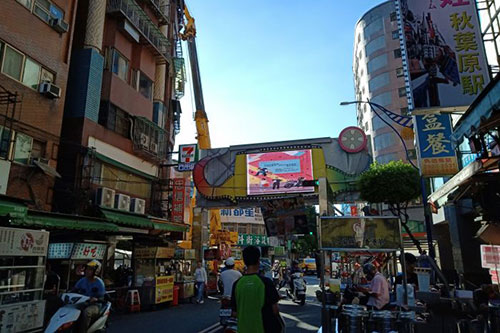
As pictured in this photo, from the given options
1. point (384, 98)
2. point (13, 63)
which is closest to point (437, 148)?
point (13, 63)

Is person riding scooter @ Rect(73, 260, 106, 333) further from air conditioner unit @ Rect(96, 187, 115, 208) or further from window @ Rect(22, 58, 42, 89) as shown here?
window @ Rect(22, 58, 42, 89)

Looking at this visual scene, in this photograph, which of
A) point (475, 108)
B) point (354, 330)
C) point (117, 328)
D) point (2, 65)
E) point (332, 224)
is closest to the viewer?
point (354, 330)

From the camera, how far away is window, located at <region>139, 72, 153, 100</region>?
19275 millimetres

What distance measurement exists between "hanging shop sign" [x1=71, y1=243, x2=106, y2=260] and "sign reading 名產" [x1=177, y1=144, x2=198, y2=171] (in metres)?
8.78

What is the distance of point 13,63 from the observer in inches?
451

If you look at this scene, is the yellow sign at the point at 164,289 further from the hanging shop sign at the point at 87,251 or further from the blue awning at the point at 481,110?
the blue awning at the point at 481,110

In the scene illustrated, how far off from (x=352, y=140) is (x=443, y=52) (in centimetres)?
1514

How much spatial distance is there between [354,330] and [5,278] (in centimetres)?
749

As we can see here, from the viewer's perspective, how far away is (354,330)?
5.25m

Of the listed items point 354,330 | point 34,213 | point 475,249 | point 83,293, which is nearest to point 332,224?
point 354,330

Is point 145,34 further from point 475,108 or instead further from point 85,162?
point 475,108

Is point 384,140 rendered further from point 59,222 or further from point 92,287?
point 92,287

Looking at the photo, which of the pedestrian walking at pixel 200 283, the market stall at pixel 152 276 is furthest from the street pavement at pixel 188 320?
the pedestrian walking at pixel 200 283

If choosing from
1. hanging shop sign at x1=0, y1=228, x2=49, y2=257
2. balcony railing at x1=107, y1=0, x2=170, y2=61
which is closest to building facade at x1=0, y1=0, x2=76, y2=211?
hanging shop sign at x1=0, y1=228, x2=49, y2=257
